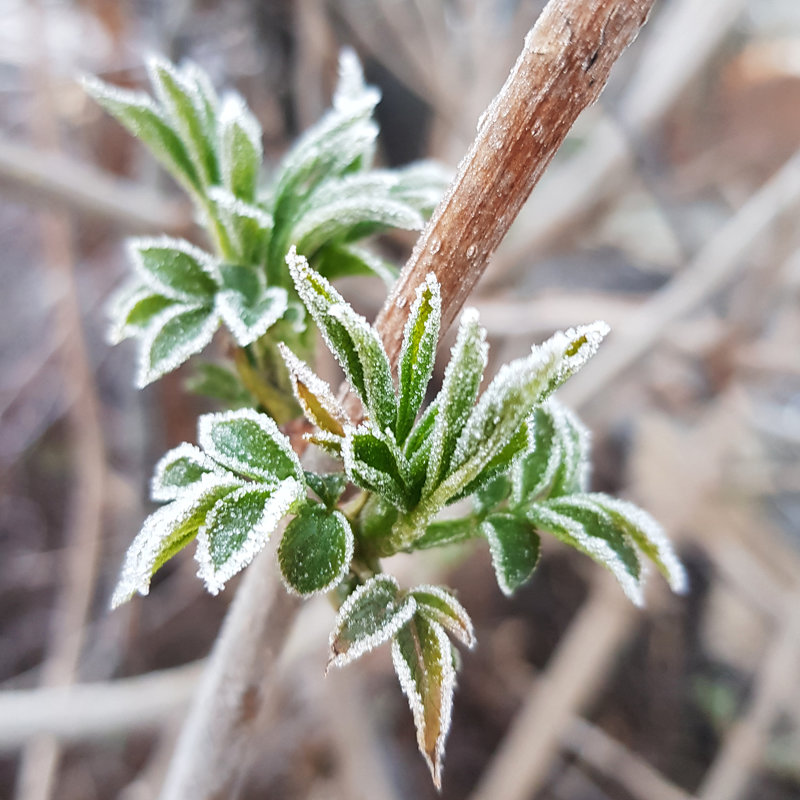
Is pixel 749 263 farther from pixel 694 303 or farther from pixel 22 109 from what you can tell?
pixel 22 109

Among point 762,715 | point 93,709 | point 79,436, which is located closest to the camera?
point 93,709

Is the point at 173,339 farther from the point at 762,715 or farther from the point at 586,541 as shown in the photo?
the point at 762,715

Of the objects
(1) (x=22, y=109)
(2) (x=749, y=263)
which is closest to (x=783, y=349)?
(2) (x=749, y=263)

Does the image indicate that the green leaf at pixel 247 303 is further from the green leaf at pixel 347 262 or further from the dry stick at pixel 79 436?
the dry stick at pixel 79 436

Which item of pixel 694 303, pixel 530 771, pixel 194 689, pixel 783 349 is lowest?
pixel 530 771

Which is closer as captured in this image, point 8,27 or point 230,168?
point 230,168

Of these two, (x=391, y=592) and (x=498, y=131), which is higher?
(x=498, y=131)

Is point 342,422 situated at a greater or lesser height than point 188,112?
lesser

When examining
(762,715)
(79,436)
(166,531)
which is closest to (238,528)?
(166,531)
